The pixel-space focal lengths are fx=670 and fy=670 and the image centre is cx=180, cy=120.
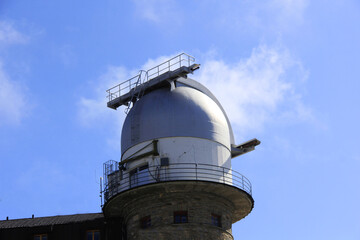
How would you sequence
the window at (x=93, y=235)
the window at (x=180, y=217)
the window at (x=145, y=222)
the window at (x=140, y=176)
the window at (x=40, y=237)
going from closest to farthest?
the window at (x=180, y=217), the window at (x=145, y=222), the window at (x=140, y=176), the window at (x=93, y=235), the window at (x=40, y=237)

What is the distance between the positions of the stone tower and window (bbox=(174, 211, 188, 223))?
0.06 metres

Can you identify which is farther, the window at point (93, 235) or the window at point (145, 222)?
the window at point (93, 235)

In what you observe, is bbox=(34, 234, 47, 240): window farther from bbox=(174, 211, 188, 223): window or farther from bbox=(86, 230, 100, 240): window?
bbox=(174, 211, 188, 223): window

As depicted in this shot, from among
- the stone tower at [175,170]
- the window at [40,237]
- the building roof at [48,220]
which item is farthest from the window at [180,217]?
the window at [40,237]

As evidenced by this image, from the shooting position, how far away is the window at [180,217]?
39969 millimetres

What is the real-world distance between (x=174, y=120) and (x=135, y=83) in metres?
5.52

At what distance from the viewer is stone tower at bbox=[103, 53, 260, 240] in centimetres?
3997

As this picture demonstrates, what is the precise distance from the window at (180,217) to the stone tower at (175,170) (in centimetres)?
6

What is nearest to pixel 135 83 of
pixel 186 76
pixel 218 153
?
pixel 186 76

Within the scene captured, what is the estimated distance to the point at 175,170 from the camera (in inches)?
1588

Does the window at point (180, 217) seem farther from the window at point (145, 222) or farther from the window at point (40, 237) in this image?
the window at point (40, 237)

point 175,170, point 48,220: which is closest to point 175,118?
point 175,170

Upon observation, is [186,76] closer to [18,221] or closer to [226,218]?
[226,218]

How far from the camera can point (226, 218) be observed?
4153 cm
